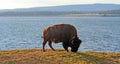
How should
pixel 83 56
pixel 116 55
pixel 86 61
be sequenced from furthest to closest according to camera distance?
pixel 116 55, pixel 83 56, pixel 86 61

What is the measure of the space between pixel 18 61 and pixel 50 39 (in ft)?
11.0

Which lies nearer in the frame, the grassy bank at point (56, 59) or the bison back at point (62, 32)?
the grassy bank at point (56, 59)

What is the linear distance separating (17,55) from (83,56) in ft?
11.7

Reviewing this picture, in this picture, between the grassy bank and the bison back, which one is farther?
the bison back

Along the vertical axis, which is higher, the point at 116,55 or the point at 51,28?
the point at 51,28

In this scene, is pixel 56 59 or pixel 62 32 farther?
pixel 62 32

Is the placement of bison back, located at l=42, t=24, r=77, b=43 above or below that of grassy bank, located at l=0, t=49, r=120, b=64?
above

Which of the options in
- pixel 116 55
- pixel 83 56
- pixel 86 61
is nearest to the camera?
pixel 86 61

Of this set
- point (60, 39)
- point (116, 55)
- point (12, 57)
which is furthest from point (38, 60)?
point (116, 55)

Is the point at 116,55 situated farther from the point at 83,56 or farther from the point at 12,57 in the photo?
the point at 12,57

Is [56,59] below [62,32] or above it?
below

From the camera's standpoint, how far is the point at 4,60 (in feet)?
53.5

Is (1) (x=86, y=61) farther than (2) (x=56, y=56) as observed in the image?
No

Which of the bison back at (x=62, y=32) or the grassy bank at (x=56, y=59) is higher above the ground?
Result: the bison back at (x=62, y=32)
